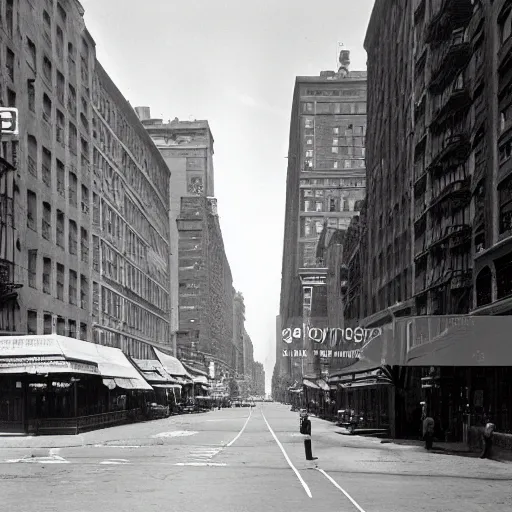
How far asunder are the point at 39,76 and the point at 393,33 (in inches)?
1306

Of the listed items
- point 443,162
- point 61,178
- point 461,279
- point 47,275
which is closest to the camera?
point 461,279

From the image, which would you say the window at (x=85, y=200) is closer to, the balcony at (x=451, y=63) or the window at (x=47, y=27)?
the window at (x=47, y=27)

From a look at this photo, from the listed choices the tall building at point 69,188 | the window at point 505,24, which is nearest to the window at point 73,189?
the tall building at point 69,188

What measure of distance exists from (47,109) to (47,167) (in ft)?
13.4

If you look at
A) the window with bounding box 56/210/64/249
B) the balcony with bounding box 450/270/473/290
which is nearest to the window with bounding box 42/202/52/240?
the window with bounding box 56/210/64/249

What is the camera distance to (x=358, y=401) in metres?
71.1

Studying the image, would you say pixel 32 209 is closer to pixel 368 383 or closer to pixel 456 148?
pixel 368 383

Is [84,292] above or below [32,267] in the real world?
below

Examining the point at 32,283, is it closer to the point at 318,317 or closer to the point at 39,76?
the point at 39,76

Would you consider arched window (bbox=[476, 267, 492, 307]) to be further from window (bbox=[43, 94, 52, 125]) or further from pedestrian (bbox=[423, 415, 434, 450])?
window (bbox=[43, 94, 52, 125])

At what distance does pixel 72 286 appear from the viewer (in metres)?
66.8

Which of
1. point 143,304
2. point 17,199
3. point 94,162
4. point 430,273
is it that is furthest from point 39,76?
point 143,304

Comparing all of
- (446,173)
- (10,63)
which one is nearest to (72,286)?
(10,63)

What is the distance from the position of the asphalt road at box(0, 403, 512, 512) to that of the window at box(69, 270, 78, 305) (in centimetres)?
2641
